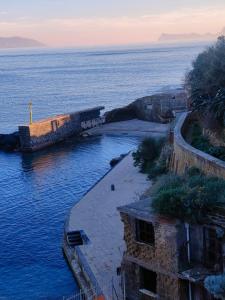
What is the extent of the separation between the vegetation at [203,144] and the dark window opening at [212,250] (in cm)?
904

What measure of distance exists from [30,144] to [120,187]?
79.7 ft

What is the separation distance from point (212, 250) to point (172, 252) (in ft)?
4.54

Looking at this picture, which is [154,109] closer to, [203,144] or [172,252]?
[203,144]

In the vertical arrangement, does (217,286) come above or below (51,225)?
above

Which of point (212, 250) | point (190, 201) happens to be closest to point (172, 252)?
point (212, 250)

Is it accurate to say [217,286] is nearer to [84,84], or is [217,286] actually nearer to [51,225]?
[51,225]

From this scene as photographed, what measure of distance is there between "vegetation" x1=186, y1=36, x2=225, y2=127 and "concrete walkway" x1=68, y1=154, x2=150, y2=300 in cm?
734

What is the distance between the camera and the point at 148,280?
73.7 feet

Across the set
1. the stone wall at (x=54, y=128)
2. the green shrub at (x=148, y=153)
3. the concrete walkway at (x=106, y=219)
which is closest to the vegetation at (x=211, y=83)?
the concrete walkway at (x=106, y=219)

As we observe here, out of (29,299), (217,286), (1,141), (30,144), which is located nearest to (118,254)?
(29,299)

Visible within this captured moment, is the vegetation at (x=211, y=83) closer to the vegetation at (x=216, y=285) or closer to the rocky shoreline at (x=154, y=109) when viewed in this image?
the vegetation at (x=216, y=285)

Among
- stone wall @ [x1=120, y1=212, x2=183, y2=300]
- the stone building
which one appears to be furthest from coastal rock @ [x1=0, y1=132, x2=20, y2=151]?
the stone building

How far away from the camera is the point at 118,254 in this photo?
94.2 ft

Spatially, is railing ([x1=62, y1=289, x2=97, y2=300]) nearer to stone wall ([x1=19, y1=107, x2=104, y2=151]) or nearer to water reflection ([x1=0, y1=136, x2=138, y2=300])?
water reflection ([x1=0, y1=136, x2=138, y2=300])
